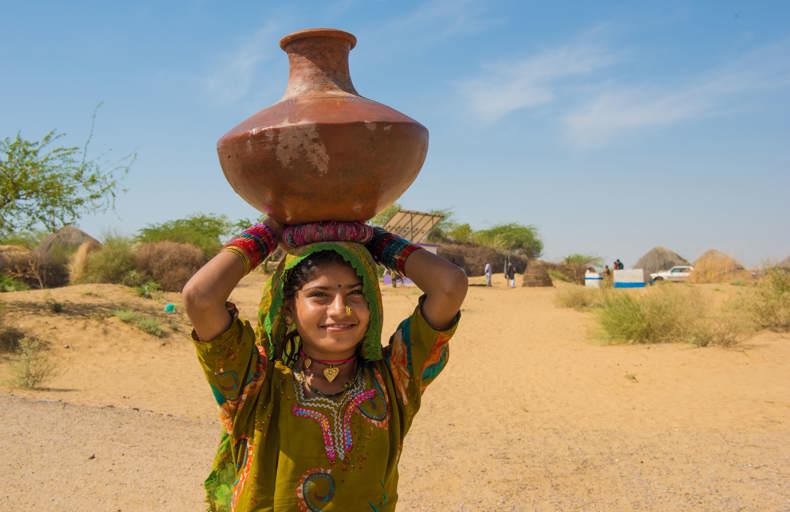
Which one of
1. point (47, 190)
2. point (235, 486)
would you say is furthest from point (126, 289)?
point (235, 486)

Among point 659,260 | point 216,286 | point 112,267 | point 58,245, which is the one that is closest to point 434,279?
point 216,286

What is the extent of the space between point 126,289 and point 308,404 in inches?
615

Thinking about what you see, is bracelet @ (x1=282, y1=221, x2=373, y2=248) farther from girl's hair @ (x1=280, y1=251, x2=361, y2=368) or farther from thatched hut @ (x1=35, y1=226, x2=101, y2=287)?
thatched hut @ (x1=35, y1=226, x2=101, y2=287)

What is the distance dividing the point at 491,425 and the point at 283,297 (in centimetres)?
582

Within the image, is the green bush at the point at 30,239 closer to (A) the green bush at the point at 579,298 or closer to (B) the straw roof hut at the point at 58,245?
(B) the straw roof hut at the point at 58,245

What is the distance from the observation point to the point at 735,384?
30.6ft

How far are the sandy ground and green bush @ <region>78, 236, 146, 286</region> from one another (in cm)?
451

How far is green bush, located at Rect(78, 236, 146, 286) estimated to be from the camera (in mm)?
19016

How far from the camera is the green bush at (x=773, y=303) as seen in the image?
1343cm

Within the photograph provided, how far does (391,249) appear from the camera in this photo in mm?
2178

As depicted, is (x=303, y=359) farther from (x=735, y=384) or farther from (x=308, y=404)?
(x=735, y=384)

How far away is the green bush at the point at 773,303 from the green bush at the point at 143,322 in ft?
37.7

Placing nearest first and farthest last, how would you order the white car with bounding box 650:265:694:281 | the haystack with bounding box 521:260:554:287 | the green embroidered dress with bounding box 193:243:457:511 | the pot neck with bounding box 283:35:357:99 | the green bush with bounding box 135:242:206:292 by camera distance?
the green embroidered dress with bounding box 193:243:457:511
the pot neck with bounding box 283:35:357:99
the green bush with bounding box 135:242:206:292
the haystack with bounding box 521:260:554:287
the white car with bounding box 650:265:694:281

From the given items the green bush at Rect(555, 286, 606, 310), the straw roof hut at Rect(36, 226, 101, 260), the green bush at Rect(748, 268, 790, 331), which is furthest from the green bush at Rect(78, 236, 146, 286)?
the green bush at Rect(748, 268, 790, 331)
